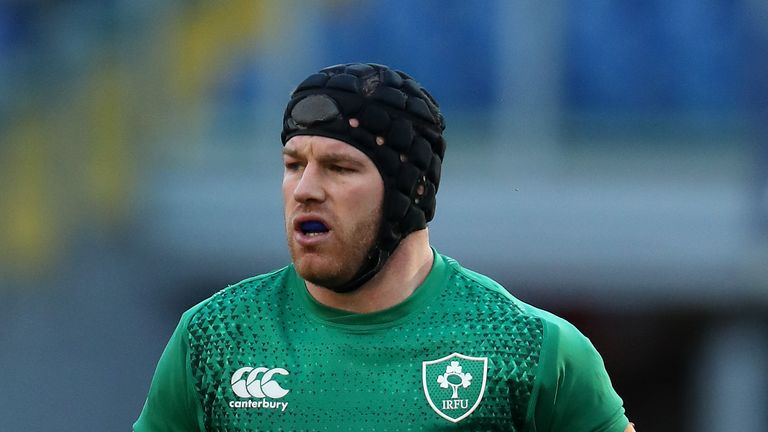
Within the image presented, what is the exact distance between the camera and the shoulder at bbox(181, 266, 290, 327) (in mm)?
4434

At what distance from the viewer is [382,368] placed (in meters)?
4.28

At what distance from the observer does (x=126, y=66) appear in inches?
476

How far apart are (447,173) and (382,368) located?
7.15 metres

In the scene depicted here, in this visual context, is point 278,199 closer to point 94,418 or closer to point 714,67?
point 94,418

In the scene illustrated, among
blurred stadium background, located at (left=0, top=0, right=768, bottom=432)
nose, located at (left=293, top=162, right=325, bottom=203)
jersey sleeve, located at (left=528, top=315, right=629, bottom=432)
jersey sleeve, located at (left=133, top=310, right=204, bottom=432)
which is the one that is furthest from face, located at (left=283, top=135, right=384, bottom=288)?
blurred stadium background, located at (left=0, top=0, right=768, bottom=432)

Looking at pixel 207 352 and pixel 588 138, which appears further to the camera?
pixel 588 138

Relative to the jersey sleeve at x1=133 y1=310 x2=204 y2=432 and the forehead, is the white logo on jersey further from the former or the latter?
the forehead

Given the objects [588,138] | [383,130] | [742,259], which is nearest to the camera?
[383,130]

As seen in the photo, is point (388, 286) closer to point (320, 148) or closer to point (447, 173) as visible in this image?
point (320, 148)

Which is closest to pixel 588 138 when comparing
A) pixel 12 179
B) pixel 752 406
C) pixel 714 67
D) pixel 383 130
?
pixel 714 67

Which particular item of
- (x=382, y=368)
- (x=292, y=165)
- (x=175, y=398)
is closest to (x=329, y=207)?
(x=292, y=165)

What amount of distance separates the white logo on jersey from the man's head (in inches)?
10.7

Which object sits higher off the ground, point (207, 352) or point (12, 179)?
point (207, 352)

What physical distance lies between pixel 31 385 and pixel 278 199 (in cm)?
228
